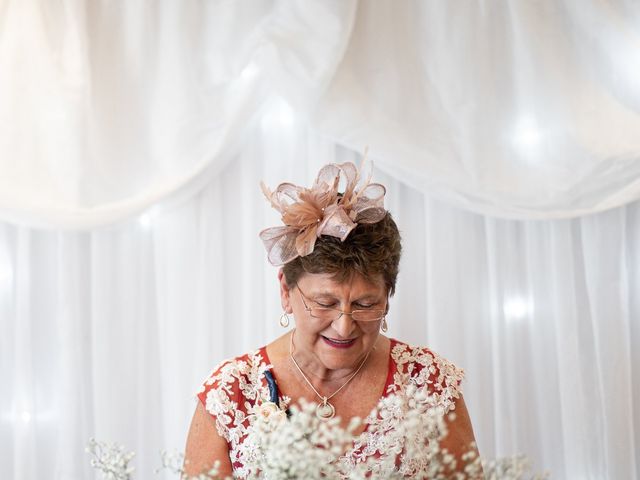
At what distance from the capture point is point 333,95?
253 centimetres

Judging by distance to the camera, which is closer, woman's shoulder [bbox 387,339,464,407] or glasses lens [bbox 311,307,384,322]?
glasses lens [bbox 311,307,384,322]

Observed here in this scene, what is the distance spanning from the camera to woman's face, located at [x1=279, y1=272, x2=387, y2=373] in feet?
6.52

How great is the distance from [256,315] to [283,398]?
0.55m

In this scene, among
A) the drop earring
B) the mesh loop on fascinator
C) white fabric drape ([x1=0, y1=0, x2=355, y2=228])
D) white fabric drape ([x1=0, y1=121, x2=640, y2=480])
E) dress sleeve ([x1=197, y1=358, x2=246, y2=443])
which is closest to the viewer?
the mesh loop on fascinator

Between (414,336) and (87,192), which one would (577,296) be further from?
(87,192)

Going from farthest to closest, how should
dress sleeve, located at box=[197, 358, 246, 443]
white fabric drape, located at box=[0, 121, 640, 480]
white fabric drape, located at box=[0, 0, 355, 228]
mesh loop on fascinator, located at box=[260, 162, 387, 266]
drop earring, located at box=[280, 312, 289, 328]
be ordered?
white fabric drape, located at box=[0, 121, 640, 480] → white fabric drape, located at box=[0, 0, 355, 228] → drop earring, located at box=[280, 312, 289, 328] → dress sleeve, located at box=[197, 358, 246, 443] → mesh loop on fascinator, located at box=[260, 162, 387, 266]

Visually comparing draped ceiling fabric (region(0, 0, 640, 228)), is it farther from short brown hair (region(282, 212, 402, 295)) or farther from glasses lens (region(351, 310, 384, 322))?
glasses lens (region(351, 310, 384, 322))

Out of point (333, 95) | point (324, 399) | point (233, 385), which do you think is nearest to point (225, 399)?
point (233, 385)

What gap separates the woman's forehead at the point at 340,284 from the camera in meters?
1.99

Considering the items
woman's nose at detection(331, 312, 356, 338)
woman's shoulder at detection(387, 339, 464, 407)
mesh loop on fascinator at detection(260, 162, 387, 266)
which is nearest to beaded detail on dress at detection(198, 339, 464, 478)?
woman's shoulder at detection(387, 339, 464, 407)

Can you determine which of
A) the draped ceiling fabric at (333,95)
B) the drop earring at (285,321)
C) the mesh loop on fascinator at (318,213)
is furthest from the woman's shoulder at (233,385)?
the draped ceiling fabric at (333,95)

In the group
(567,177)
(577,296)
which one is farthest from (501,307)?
(567,177)

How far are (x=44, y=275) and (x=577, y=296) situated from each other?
178cm

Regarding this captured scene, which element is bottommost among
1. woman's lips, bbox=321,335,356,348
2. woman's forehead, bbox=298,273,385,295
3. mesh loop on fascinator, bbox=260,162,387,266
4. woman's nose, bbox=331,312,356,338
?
woman's lips, bbox=321,335,356,348
